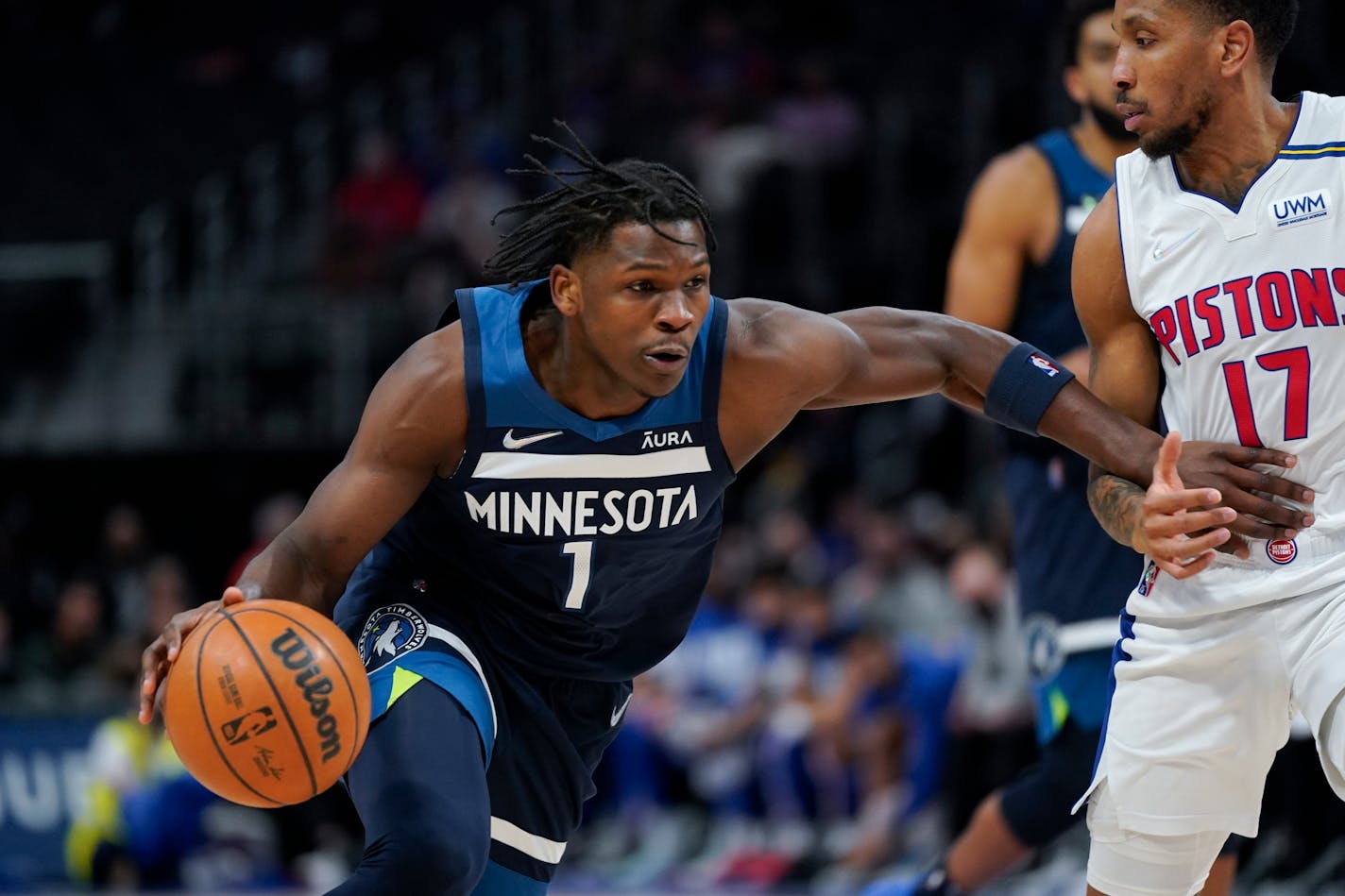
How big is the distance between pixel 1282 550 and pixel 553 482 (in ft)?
4.99

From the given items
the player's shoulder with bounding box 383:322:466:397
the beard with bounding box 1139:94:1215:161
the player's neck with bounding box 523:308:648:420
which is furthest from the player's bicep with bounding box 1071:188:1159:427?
the player's shoulder with bounding box 383:322:466:397

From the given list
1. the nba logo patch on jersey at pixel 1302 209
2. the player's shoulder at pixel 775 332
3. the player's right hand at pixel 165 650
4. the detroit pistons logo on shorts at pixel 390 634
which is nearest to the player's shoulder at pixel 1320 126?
the nba logo patch on jersey at pixel 1302 209

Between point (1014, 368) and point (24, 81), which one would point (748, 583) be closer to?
point (1014, 368)

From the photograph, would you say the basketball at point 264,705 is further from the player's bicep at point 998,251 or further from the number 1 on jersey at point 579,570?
the player's bicep at point 998,251

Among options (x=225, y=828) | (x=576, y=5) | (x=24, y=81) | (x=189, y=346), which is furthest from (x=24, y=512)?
(x=576, y=5)

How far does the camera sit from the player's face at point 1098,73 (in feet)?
17.3

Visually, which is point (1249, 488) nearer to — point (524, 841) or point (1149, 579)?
point (1149, 579)

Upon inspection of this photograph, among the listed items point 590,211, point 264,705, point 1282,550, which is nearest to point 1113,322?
point 1282,550

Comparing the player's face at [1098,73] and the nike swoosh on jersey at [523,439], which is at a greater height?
the player's face at [1098,73]

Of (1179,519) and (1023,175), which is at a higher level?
(1023,175)

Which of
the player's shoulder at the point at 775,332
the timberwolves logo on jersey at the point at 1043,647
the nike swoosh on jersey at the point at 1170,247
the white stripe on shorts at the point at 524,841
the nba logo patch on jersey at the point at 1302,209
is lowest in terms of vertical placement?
the white stripe on shorts at the point at 524,841

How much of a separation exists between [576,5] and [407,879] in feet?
41.3

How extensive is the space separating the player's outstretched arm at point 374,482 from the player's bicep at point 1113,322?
53.2 inches

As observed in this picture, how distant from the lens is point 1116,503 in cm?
395
